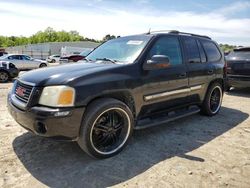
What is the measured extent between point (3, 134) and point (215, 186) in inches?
139

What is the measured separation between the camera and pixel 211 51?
20.3 feet

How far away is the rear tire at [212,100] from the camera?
6.06 meters

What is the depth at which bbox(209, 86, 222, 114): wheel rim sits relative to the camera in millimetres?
6332

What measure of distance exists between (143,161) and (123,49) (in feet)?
6.36

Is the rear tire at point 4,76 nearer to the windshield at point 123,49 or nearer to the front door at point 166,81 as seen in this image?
the windshield at point 123,49

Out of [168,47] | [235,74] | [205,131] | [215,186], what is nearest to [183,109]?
[205,131]

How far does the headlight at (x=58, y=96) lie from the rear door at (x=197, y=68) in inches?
104

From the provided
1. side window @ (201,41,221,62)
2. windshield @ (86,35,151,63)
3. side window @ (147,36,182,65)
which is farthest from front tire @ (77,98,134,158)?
side window @ (201,41,221,62)

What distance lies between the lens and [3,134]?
4.77 m

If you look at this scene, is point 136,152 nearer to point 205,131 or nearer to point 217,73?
point 205,131

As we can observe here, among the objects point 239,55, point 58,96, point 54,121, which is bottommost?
point 54,121

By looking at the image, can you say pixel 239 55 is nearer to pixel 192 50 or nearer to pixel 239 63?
pixel 239 63

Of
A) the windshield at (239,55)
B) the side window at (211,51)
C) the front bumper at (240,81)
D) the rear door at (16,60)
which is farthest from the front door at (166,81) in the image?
the rear door at (16,60)

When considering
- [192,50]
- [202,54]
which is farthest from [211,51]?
[192,50]
